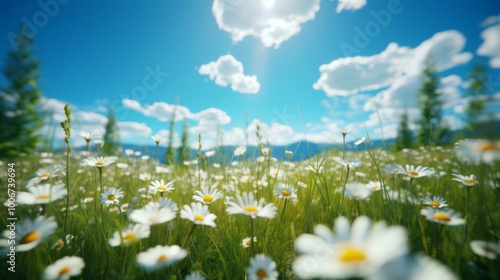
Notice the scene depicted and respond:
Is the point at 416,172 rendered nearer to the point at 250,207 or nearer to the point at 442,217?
the point at 442,217

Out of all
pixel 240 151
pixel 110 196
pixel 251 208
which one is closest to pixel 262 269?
pixel 251 208

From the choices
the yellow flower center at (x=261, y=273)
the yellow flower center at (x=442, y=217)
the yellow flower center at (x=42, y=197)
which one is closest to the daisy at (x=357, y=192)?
the yellow flower center at (x=442, y=217)

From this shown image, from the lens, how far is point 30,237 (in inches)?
37.1

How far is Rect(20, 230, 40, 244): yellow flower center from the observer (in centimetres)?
92

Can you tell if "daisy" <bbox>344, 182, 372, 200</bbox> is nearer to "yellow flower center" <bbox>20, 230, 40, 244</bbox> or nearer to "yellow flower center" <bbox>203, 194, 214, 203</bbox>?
"yellow flower center" <bbox>203, 194, 214, 203</bbox>

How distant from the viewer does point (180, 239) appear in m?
1.65

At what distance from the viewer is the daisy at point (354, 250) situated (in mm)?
457

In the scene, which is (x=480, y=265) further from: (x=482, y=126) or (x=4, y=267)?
(x=4, y=267)

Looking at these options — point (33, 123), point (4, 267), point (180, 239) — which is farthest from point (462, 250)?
point (33, 123)

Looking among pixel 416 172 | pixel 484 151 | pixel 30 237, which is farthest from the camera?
pixel 416 172

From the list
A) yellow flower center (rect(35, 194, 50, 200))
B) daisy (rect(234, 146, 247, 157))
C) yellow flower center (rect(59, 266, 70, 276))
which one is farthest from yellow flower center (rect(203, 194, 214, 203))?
daisy (rect(234, 146, 247, 157))

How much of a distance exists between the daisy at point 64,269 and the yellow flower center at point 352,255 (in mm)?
939

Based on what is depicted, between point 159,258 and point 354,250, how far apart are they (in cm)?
82

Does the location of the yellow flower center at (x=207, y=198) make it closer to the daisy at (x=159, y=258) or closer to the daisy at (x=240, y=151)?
the daisy at (x=159, y=258)
